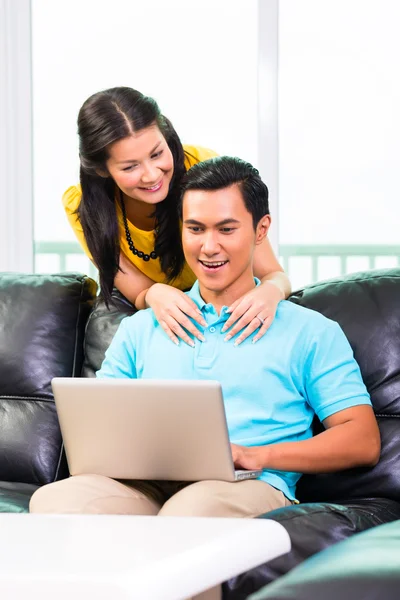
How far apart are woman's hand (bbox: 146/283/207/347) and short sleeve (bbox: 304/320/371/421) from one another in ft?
0.82

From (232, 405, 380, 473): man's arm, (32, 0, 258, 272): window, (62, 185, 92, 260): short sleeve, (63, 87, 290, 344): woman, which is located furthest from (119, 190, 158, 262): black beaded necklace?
(32, 0, 258, 272): window

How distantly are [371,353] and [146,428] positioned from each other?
2.25ft

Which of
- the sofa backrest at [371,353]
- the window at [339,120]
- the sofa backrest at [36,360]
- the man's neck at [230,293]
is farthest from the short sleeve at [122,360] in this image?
the window at [339,120]

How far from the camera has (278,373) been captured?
189 cm

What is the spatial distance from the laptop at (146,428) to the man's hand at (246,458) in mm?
23

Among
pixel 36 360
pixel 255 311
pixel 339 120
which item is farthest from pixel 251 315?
pixel 339 120

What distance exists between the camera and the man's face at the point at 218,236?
194cm

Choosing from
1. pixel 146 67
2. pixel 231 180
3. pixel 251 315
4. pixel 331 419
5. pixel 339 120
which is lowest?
pixel 331 419

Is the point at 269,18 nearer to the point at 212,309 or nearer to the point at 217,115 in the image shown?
the point at 217,115

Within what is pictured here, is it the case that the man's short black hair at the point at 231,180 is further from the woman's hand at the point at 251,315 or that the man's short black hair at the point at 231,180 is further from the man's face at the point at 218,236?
the woman's hand at the point at 251,315

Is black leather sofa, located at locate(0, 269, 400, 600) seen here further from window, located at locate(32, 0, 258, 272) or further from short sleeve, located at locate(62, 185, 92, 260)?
window, located at locate(32, 0, 258, 272)

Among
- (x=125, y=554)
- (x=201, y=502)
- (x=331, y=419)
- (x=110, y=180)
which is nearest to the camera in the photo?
(x=125, y=554)

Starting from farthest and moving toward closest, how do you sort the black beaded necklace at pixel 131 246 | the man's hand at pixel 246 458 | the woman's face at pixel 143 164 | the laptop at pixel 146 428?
the black beaded necklace at pixel 131 246 < the woman's face at pixel 143 164 < the man's hand at pixel 246 458 < the laptop at pixel 146 428

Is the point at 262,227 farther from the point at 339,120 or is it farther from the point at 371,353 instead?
the point at 339,120
